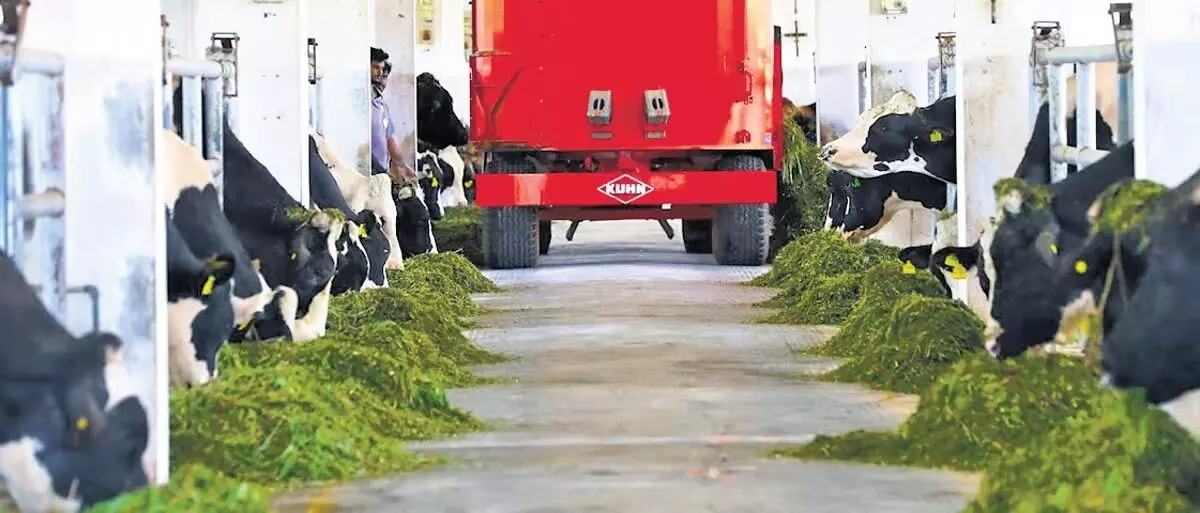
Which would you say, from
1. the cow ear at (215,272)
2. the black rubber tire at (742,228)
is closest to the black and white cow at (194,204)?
the cow ear at (215,272)

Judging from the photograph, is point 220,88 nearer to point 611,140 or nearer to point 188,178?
point 188,178

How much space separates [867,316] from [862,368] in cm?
143

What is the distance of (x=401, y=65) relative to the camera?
20672 millimetres

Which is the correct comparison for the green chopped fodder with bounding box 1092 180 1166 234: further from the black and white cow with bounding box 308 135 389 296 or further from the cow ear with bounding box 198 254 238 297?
the black and white cow with bounding box 308 135 389 296

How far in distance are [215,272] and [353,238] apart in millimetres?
3730

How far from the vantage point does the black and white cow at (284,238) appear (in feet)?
33.5

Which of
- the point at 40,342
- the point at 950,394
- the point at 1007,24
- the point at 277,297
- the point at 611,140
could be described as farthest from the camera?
the point at 611,140

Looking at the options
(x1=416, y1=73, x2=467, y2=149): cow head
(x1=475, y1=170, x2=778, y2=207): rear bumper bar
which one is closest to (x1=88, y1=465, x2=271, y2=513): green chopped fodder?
(x1=475, y1=170, x2=778, y2=207): rear bumper bar

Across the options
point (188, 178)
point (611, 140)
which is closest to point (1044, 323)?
point (188, 178)

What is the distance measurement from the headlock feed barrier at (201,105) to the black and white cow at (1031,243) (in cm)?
330

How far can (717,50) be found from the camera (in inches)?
696

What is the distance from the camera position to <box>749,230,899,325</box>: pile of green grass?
43.9 ft

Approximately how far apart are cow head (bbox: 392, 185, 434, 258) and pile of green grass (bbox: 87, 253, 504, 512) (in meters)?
6.21

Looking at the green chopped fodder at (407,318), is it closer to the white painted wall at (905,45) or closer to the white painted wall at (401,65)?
the white painted wall at (905,45)
